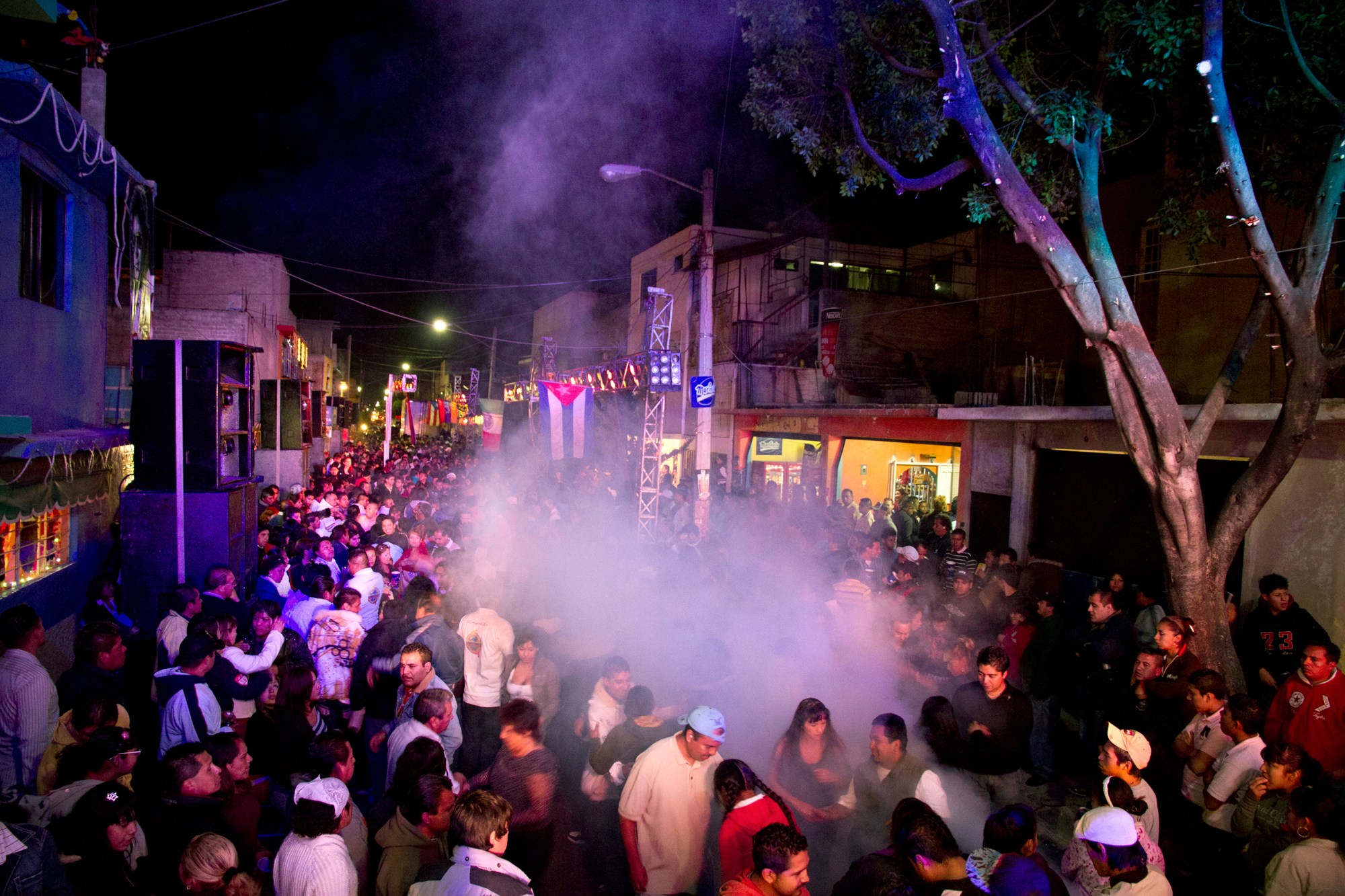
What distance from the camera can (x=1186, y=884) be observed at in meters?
4.24

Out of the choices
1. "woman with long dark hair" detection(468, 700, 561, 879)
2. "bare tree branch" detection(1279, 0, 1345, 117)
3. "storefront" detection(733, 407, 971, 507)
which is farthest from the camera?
"storefront" detection(733, 407, 971, 507)

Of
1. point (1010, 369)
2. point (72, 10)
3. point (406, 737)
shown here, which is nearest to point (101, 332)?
point (72, 10)

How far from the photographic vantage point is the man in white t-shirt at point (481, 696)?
17.0 ft

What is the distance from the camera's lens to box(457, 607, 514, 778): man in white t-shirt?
5.17 metres

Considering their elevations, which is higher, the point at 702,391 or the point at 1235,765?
the point at 702,391

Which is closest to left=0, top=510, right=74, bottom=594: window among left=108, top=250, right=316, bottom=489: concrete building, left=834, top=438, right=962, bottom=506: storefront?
left=108, top=250, right=316, bottom=489: concrete building

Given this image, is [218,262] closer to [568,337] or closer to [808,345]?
[808,345]

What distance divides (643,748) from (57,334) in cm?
746

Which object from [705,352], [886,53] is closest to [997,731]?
[886,53]

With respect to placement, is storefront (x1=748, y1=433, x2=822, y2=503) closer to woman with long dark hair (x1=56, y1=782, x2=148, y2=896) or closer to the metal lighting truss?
the metal lighting truss

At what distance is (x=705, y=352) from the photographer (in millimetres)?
12117

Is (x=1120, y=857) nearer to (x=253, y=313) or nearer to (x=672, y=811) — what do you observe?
(x=672, y=811)

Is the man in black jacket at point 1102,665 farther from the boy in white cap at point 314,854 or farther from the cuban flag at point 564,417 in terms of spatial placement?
the cuban flag at point 564,417

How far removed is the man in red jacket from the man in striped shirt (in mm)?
7357
